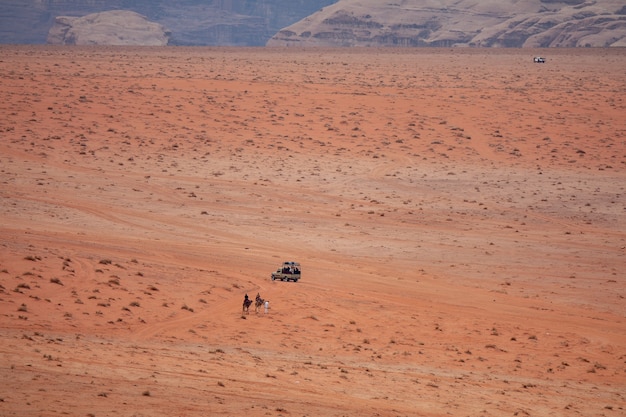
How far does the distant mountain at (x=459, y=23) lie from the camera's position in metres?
155

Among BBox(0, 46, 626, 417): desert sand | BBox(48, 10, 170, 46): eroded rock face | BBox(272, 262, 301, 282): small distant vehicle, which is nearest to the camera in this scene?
BBox(0, 46, 626, 417): desert sand

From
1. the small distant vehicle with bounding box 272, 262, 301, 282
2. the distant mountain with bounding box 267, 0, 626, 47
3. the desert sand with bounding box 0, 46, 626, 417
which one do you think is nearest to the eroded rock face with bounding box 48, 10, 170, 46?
the distant mountain with bounding box 267, 0, 626, 47

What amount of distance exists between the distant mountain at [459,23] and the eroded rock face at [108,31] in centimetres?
2435

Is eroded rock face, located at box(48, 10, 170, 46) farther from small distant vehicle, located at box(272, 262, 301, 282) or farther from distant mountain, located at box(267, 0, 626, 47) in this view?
small distant vehicle, located at box(272, 262, 301, 282)

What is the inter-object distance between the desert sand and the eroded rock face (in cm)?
9747

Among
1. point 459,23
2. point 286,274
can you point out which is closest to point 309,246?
point 286,274

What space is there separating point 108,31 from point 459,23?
63633 mm

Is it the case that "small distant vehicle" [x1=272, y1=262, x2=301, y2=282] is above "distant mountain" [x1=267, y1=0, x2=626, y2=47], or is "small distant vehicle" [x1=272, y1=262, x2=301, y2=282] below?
below

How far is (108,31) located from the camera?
162000 millimetres

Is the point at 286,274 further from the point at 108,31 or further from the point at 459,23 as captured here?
the point at 459,23

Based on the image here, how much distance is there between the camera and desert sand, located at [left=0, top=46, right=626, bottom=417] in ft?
60.2

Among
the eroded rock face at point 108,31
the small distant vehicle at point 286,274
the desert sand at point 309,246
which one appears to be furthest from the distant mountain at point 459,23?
the small distant vehicle at point 286,274

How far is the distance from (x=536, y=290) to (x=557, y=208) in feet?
35.9

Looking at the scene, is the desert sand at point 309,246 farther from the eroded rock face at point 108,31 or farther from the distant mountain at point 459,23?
the eroded rock face at point 108,31
